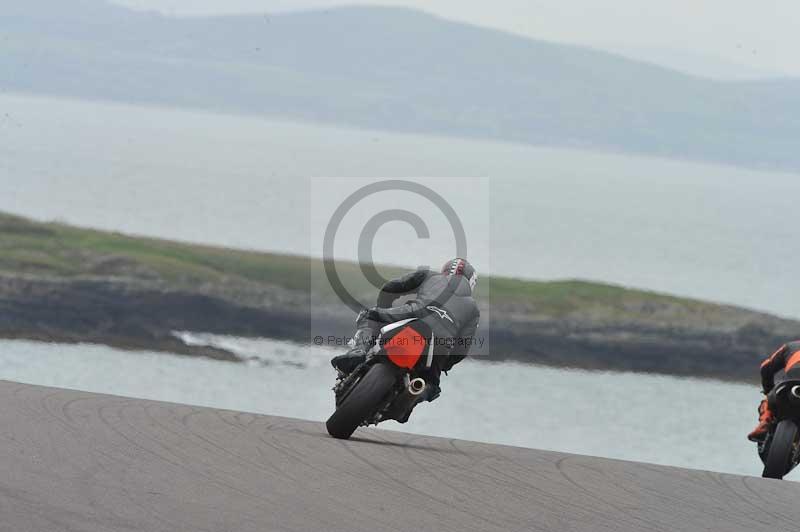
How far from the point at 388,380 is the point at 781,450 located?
3046 mm

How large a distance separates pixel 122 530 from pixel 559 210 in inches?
5376

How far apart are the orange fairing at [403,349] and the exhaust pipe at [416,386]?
0.14m

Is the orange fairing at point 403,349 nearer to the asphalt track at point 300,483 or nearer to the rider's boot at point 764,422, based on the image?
the asphalt track at point 300,483

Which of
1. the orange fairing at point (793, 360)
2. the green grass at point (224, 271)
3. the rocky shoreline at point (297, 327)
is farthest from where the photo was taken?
the green grass at point (224, 271)

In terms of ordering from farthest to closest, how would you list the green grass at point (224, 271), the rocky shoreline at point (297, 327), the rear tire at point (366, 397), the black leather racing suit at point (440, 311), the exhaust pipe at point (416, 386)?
the green grass at point (224, 271) < the rocky shoreline at point (297, 327) < the black leather racing suit at point (440, 311) < the exhaust pipe at point (416, 386) < the rear tire at point (366, 397)

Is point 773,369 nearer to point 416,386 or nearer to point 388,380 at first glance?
point 416,386

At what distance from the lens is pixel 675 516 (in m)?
6.66

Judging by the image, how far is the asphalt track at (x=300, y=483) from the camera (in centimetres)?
562

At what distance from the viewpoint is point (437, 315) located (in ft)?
28.0

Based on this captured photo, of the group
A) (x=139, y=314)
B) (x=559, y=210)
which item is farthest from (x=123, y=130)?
(x=139, y=314)

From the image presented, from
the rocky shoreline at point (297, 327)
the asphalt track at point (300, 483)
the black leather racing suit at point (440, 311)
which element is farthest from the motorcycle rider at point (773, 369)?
the rocky shoreline at point (297, 327)

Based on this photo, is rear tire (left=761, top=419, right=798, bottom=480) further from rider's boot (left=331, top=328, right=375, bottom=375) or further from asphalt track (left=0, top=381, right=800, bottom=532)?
rider's boot (left=331, top=328, right=375, bottom=375)

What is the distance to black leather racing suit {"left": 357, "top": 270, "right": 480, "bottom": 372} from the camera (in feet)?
28.1

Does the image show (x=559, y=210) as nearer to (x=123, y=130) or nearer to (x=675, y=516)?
(x=123, y=130)
